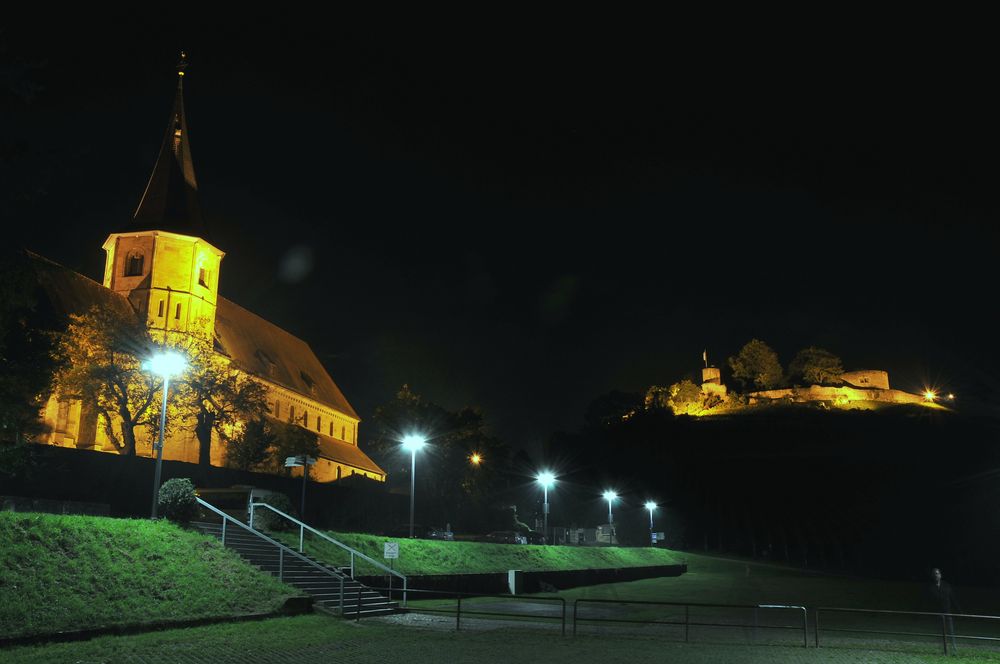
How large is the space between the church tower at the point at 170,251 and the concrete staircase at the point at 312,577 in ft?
119

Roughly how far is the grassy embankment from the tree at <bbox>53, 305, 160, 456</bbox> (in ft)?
80.6

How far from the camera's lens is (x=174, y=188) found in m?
60.8

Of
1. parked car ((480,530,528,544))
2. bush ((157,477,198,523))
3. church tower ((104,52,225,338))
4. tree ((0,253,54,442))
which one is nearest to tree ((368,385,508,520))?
parked car ((480,530,528,544))

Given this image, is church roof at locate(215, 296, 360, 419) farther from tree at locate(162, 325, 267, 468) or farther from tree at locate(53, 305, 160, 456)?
tree at locate(53, 305, 160, 456)

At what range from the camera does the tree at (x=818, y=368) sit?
146500 millimetres

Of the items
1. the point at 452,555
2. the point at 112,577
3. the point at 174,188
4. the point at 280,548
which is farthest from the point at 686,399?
the point at 112,577

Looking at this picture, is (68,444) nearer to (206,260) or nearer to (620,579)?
(206,260)

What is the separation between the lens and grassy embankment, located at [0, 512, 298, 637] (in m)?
14.6

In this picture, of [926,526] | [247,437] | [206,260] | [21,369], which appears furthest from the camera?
[926,526]

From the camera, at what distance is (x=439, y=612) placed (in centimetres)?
2153

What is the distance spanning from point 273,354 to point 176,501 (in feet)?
173

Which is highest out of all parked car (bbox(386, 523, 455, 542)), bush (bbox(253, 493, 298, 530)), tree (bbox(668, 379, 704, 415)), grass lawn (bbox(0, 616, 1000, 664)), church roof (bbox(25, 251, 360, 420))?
tree (bbox(668, 379, 704, 415))

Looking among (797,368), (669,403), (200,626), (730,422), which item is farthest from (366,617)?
(797,368)

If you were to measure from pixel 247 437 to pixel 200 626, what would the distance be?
1423 inches
